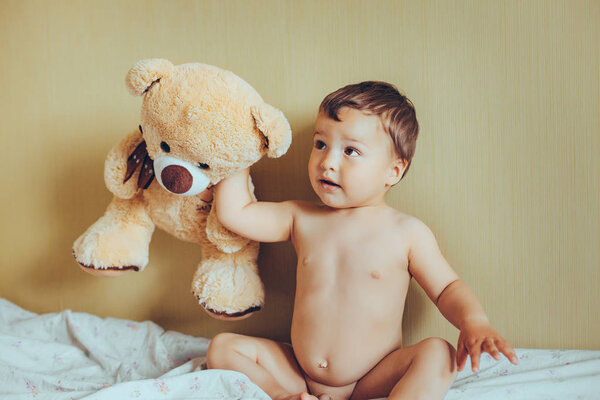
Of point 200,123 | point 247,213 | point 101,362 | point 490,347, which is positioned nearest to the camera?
point 490,347

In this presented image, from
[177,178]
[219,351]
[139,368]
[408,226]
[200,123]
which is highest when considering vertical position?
[200,123]

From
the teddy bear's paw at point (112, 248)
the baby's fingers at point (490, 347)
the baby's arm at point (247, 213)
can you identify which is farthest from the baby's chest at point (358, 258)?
the teddy bear's paw at point (112, 248)

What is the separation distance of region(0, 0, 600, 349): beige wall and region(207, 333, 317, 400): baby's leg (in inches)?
7.8

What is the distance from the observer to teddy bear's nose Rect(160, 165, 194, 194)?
89cm

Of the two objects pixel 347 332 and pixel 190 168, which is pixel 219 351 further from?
pixel 190 168

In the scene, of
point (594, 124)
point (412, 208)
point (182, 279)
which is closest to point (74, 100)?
point (182, 279)

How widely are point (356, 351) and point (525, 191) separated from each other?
0.52 meters

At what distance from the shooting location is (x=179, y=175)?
35.2 inches

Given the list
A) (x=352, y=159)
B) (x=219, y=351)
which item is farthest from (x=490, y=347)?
(x=219, y=351)

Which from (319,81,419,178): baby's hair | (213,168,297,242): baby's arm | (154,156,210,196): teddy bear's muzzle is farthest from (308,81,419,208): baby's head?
(154,156,210,196): teddy bear's muzzle

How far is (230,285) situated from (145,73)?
0.47 meters

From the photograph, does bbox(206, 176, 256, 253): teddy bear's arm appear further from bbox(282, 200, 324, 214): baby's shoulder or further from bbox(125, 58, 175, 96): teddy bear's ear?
bbox(125, 58, 175, 96): teddy bear's ear

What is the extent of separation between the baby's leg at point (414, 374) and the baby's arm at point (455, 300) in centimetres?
3

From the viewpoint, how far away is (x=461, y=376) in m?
1.01
